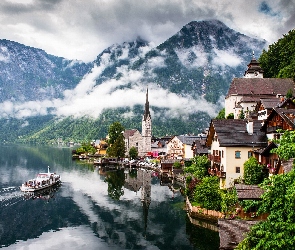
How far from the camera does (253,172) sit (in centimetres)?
4603

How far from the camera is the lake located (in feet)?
139

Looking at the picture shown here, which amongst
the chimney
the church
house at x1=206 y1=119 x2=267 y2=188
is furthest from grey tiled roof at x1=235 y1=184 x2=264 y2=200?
the church

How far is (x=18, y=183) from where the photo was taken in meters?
84.3

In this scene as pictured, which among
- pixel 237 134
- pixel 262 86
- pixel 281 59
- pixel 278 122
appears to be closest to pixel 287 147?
pixel 278 122

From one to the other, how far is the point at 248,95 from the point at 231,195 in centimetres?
5698

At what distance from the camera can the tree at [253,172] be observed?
150ft

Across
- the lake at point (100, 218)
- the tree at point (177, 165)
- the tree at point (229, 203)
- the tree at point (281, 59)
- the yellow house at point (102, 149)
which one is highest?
the tree at point (281, 59)

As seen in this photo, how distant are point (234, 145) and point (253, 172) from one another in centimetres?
571

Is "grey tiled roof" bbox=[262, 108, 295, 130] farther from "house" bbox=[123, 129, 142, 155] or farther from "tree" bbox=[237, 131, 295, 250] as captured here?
"house" bbox=[123, 129, 142, 155]

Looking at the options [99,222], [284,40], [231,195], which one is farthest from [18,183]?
[284,40]

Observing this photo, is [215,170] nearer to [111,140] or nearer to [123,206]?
[123,206]

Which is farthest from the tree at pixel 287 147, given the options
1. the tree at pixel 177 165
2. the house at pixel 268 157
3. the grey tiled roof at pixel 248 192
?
the tree at pixel 177 165

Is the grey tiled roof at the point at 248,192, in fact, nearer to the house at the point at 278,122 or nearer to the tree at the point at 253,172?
the tree at the point at 253,172

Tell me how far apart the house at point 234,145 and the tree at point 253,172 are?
3.81 meters
